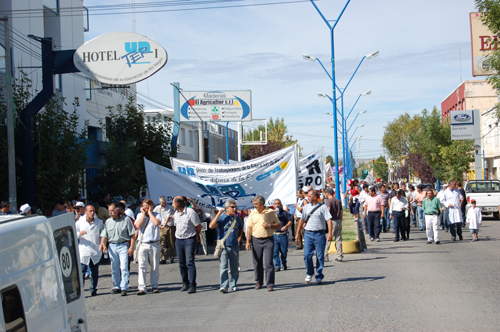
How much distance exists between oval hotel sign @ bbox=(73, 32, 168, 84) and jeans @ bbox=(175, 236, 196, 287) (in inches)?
216

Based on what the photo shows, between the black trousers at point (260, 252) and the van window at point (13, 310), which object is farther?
the black trousers at point (260, 252)

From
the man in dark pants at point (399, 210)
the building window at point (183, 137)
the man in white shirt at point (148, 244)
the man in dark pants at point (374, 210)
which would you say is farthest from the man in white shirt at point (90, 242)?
the building window at point (183, 137)

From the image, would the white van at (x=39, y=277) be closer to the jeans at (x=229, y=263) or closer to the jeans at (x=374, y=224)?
the jeans at (x=229, y=263)

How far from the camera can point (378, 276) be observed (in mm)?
10414

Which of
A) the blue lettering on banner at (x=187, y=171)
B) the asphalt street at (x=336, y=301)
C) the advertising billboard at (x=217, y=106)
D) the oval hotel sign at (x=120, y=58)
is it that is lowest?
the asphalt street at (x=336, y=301)

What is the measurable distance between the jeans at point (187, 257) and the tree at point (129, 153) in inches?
390

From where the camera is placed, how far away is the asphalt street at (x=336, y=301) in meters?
6.86

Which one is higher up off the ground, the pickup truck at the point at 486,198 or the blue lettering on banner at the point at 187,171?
the blue lettering on banner at the point at 187,171

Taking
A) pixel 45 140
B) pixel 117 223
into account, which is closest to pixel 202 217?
pixel 45 140

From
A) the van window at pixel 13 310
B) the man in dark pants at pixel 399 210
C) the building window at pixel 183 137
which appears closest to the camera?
the van window at pixel 13 310

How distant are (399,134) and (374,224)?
189ft

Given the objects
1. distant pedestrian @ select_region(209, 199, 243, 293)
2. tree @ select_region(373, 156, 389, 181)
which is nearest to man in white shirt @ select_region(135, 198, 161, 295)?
distant pedestrian @ select_region(209, 199, 243, 293)

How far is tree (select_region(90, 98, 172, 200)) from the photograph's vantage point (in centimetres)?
1989

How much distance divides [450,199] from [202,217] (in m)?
7.59
